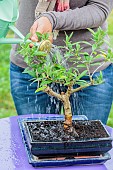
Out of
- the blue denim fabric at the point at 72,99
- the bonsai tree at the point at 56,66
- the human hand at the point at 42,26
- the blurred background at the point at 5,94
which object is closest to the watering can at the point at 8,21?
the bonsai tree at the point at 56,66

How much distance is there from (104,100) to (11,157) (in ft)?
2.29

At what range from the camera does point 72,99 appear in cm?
215

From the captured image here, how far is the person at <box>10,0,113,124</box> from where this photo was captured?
6.71 feet

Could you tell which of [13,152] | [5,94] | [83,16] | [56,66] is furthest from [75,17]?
[5,94]

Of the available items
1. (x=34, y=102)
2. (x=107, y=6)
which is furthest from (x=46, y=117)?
(x=107, y=6)

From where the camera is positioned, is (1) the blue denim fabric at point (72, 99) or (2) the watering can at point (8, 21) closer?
(2) the watering can at point (8, 21)

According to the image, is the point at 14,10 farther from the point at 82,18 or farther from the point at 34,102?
the point at 34,102

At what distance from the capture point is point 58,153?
60.9 inches

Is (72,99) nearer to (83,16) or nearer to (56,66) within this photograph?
(83,16)

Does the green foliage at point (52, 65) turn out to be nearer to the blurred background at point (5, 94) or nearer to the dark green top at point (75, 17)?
the dark green top at point (75, 17)

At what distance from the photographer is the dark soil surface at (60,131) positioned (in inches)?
62.2

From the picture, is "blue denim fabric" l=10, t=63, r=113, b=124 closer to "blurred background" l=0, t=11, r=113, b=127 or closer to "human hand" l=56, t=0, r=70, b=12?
"human hand" l=56, t=0, r=70, b=12

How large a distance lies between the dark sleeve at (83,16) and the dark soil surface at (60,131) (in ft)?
1.38

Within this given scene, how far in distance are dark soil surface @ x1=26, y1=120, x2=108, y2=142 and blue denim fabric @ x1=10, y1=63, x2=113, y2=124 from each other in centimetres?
44
